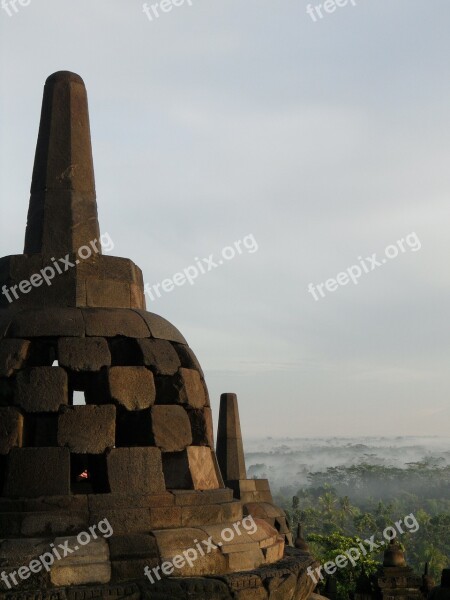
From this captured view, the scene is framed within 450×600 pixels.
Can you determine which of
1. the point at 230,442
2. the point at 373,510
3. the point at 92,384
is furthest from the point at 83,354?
the point at 373,510

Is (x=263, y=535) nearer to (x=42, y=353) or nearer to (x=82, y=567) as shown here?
(x=82, y=567)

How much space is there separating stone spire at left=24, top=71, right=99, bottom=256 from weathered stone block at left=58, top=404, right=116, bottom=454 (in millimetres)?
1726

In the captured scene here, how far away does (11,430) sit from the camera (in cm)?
670

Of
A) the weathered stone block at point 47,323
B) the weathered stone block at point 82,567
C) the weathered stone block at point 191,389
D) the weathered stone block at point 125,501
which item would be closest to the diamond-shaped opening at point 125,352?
the weathered stone block at point 47,323

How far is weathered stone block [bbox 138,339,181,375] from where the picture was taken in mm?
7254

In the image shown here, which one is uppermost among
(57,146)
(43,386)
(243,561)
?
(57,146)

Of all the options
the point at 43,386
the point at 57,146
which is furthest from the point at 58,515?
the point at 57,146

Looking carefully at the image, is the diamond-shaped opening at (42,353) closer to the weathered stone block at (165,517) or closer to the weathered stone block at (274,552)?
the weathered stone block at (165,517)

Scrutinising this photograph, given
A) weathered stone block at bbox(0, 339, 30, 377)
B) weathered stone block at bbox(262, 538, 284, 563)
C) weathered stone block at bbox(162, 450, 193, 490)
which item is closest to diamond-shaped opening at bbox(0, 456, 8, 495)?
weathered stone block at bbox(0, 339, 30, 377)

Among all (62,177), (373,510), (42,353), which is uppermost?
(62,177)

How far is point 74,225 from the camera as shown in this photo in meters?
7.88

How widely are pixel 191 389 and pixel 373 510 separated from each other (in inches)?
3530

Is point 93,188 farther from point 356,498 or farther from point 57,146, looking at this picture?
point 356,498

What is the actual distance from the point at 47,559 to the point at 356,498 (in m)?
131
